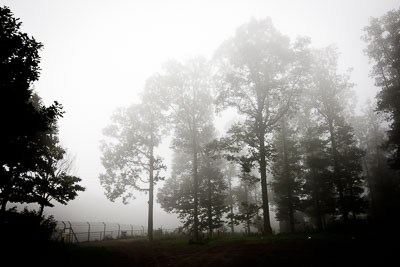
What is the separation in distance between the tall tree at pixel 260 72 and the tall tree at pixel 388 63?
33.2 feet

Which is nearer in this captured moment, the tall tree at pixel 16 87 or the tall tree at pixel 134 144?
the tall tree at pixel 16 87

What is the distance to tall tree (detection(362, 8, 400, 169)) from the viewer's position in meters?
20.7

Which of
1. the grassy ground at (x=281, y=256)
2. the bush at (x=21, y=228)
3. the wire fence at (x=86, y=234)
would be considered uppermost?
the bush at (x=21, y=228)

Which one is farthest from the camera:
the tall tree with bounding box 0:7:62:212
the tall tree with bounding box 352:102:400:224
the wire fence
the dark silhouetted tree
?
the tall tree with bounding box 352:102:400:224

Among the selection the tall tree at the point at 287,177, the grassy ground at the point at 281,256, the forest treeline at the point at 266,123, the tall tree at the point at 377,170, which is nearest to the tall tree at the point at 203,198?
the forest treeline at the point at 266,123

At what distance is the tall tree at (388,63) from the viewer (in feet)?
68.0

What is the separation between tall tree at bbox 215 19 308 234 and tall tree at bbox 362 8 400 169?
10.1 m

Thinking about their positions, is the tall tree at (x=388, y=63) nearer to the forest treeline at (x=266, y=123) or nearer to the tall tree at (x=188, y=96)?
the forest treeline at (x=266, y=123)

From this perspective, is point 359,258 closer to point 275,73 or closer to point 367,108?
point 275,73

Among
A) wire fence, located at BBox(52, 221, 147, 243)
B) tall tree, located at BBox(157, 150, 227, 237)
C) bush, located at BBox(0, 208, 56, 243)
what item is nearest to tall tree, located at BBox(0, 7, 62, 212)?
bush, located at BBox(0, 208, 56, 243)

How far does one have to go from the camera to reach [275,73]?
60.8ft

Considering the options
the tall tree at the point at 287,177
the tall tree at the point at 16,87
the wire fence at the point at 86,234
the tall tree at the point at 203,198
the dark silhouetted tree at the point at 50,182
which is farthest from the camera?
the tall tree at the point at 203,198

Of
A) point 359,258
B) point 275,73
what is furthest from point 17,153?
point 275,73

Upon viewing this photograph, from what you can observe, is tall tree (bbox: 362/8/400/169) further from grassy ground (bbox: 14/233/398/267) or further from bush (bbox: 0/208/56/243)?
bush (bbox: 0/208/56/243)
